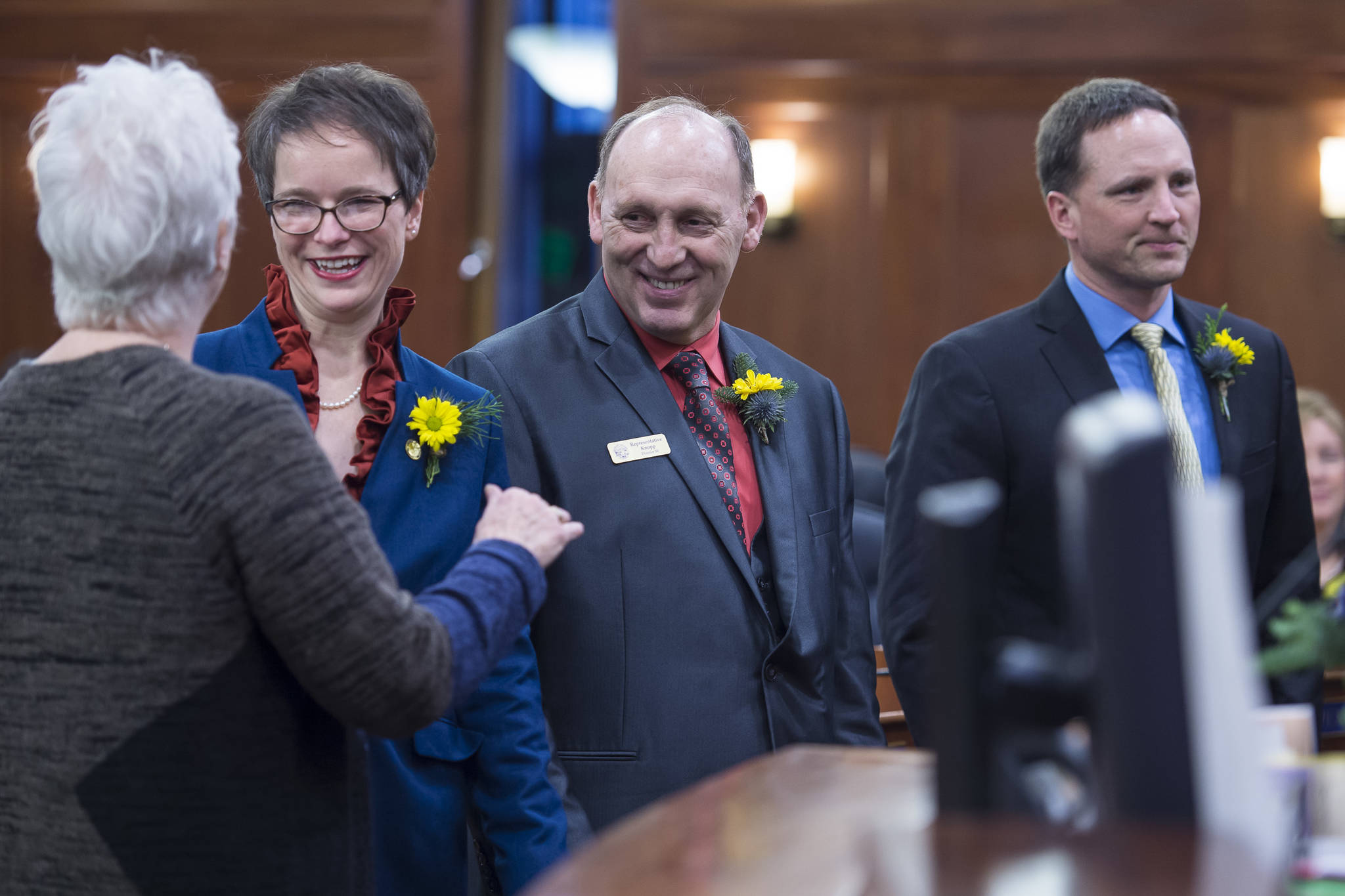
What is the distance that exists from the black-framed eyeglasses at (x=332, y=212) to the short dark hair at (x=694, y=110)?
0.51 metres

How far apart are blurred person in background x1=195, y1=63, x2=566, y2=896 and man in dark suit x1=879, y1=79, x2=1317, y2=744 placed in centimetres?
78

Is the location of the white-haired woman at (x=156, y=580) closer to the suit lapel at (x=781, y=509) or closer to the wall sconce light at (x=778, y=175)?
the suit lapel at (x=781, y=509)

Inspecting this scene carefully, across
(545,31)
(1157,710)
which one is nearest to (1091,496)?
(1157,710)

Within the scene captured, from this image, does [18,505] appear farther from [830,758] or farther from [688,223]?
[688,223]

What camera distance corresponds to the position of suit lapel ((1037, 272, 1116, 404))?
2352mm

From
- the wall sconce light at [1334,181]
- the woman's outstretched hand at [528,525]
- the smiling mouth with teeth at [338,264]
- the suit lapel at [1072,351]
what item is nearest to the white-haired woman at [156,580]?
the woman's outstretched hand at [528,525]

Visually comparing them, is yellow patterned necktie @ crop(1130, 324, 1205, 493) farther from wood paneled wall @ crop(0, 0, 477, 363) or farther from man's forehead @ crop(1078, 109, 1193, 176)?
wood paneled wall @ crop(0, 0, 477, 363)

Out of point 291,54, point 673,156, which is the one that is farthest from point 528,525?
point 291,54

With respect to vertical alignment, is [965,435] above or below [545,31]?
below

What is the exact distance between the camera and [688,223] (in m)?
2.28

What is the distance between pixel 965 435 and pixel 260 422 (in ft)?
4.69

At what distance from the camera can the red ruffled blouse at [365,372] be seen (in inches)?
76.2

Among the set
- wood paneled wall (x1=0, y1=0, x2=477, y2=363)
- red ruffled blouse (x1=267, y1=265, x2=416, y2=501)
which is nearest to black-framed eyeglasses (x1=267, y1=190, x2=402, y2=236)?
red ruffled blouse (x1=267, y1=265, x2=416, y2=501)

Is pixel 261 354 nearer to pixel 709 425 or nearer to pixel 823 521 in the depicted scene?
pixel 709 425
